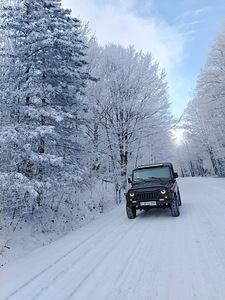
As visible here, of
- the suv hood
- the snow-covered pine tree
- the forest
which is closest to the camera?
the snow-covered pine tree

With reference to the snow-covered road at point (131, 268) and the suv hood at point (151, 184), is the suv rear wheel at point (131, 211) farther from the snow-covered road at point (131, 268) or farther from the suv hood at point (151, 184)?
the snow-covered road at point (131, 268)

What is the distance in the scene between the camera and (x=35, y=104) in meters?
6.63

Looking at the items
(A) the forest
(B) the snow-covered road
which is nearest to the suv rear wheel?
(B) the snow-covered road

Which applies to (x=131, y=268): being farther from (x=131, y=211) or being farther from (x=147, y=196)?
(x=131, y=211)

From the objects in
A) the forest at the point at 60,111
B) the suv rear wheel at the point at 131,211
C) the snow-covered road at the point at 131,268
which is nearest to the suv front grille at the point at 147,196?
the suv rear wheel at the point at 131,211

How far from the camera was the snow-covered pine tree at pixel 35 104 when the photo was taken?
5363 millimetres

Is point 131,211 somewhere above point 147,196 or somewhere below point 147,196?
below

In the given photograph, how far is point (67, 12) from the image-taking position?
7.09 m

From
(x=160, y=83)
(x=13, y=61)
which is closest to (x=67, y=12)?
(x=13, y=61)

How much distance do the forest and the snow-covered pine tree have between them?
1.2 inches

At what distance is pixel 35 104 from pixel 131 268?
6363mm

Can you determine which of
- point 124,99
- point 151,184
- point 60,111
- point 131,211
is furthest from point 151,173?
point 124,99

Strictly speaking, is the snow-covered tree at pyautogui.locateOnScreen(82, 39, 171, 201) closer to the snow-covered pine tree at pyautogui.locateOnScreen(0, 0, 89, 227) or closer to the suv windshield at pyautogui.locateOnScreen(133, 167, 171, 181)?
the suv windshield at pyautogui.locateOnScreen(133, 167, 171, 181)

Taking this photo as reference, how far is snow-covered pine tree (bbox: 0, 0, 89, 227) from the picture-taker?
536cm
